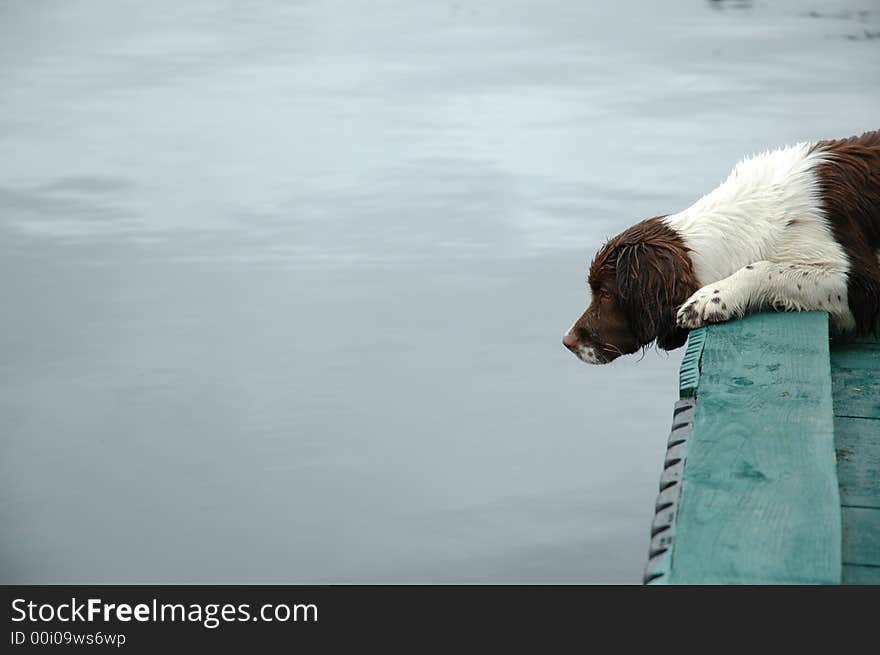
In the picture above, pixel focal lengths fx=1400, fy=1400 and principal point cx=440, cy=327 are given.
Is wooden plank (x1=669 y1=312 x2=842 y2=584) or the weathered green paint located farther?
the weathered green paint

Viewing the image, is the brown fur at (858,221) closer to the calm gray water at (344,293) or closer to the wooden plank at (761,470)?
the wooden plank at (761,470)

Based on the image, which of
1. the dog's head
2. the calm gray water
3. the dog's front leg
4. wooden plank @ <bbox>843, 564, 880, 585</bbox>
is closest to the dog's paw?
the dog's front leg

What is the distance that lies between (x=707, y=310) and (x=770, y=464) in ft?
4.36

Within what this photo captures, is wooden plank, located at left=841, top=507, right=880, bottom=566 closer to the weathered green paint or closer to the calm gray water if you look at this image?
the weathered green paint

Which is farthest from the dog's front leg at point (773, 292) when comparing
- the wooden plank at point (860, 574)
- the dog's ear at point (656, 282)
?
the wooden plank at point (860, 574)

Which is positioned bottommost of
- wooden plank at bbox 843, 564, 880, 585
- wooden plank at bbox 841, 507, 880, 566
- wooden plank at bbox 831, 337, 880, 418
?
wooden plank at bbox 831, 337, 880, 418

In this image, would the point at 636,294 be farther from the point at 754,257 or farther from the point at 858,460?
the point at 858,460

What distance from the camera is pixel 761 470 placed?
3189 mm

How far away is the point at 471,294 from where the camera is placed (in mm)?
9742

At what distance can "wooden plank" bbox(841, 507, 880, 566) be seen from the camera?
3131mm

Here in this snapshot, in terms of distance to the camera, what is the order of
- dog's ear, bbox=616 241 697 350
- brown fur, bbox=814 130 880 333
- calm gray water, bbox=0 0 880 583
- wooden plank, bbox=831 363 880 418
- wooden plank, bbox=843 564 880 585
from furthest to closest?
calm gray water, bbox=0 0 880 583, dog's ear, bbox=616 241 697 350, brown fur, bbox=814 130 880 333, wooden plank, bbox=831 363 880 418, wooden plank, bbox=843 564 880 585

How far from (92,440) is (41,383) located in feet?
3.23

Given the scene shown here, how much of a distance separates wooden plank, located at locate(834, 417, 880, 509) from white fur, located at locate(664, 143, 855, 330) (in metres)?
0.67
